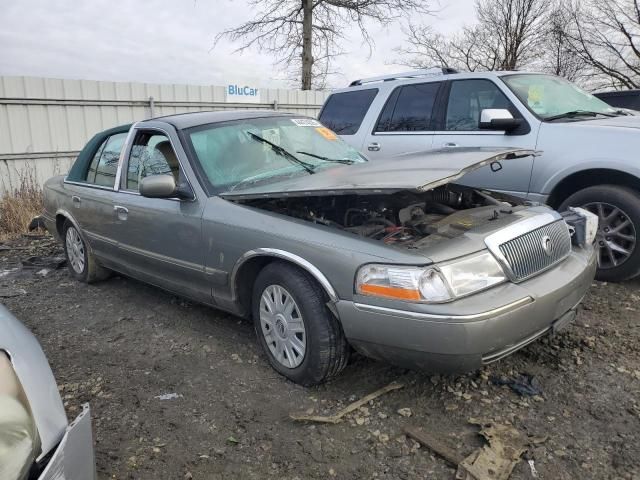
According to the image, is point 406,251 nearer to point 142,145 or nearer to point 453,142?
point 142,145

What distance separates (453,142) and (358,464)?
3713 millimetres

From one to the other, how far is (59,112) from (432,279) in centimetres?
881

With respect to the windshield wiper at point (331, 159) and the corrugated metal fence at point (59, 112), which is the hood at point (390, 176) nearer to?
the windshield wiper at point (331, 159)

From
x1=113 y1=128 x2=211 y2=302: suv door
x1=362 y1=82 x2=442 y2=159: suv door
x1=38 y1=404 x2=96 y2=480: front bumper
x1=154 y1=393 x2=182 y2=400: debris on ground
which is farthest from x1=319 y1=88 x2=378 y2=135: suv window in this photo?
x1=38 y1=404 x2=96 y2=480: front bumper

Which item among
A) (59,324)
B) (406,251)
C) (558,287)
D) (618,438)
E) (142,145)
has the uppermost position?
(142,145)

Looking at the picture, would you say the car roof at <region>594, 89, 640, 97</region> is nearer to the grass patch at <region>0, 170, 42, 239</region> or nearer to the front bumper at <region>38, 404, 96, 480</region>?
the front bumper at <region>38, 404, 96, 480</region>

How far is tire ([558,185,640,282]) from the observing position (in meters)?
4.20

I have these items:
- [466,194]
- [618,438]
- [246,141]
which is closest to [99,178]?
[246,141]

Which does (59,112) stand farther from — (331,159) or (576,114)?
(576,114)

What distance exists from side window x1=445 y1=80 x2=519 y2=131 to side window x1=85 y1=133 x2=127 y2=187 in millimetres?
3262

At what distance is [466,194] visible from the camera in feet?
12.7

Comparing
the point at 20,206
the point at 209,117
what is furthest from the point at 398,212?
the point at 20,206

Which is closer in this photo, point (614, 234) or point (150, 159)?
point (150, 159)

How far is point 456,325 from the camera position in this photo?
2.40m
